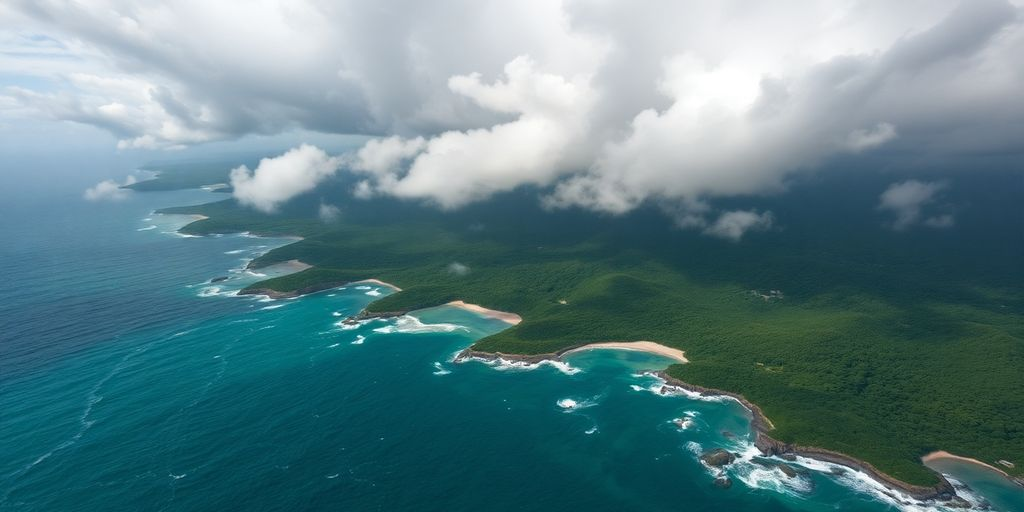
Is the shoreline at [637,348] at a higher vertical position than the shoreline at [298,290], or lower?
lower

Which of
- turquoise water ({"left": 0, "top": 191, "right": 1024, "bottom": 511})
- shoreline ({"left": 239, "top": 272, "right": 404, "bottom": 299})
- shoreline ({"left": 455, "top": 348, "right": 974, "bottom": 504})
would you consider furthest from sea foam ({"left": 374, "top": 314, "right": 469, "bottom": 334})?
shoreline ({"left": 455, "top": 348, "right": 974, "bottom": 504})

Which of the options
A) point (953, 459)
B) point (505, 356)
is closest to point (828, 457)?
point (953, 459)

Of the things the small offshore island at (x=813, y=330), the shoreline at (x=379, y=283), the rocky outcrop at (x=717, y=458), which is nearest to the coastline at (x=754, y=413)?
the small offshore island at (x=813, y=330)

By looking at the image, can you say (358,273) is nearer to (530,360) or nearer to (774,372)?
(530,360)

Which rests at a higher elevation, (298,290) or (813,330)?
(298,290)

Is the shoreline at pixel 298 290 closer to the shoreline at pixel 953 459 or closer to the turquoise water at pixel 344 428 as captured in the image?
the turquoise water at pixel 344 428

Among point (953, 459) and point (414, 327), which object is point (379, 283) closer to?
point (414, 327)
